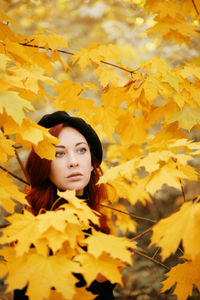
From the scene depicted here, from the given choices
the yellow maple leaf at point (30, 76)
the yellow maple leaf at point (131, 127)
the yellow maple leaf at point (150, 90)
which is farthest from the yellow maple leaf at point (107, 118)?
the yellow maple leaf at point (30, 76)

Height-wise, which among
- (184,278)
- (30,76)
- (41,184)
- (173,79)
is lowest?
(184,278)

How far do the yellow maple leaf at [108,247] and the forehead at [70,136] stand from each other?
0.81 metres

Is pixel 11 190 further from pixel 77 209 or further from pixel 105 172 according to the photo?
pixel 105 172

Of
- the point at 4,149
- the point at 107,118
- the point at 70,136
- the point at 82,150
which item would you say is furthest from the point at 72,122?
the point at 4,149

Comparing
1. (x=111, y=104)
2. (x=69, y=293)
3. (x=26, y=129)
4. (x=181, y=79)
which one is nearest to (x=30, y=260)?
(x=69, y=293)

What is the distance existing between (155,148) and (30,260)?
2.69ft

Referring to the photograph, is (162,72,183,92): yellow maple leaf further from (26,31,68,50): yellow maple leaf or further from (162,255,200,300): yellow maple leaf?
(162,255,200,300): yellow maple leaf

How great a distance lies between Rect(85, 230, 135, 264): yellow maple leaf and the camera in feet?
4.12

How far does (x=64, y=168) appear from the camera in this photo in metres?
1.98

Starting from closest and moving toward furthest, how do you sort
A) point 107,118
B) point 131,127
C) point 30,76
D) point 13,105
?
point 13,105, point 30,76, point 107,118, point 131,127

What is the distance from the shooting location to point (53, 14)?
231 inches

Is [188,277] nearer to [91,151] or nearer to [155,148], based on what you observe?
[155,148]

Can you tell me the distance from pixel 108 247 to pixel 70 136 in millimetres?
944

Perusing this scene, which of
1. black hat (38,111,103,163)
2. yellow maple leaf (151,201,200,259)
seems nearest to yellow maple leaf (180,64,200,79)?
black hat (38,111,103,163)
